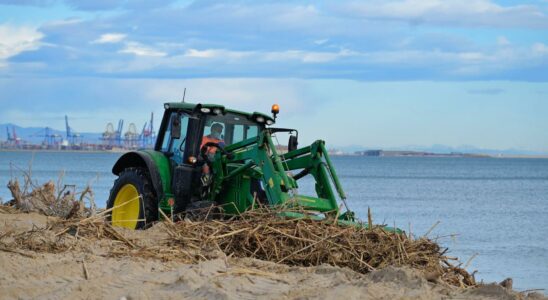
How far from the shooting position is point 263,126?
13898 millimetres

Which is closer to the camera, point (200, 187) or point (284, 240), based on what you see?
point (284, 240)

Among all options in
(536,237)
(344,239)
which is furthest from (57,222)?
(536,237)

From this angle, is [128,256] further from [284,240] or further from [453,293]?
[453,293]

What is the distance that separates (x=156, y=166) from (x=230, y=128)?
1.21 metres

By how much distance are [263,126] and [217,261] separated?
5529mm

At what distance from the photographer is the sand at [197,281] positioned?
24.5 ft

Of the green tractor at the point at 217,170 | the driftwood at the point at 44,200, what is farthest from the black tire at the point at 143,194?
the driftwood at the point at 44,200

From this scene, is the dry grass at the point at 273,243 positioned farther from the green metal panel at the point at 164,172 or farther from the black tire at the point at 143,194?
the black tire at the point at 143,194

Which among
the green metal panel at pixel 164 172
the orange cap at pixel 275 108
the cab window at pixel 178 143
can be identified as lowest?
the green metal panel at pixel 164 172

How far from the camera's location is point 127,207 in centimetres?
1346

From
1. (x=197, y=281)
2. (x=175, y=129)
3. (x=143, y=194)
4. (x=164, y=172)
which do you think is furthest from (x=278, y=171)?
(x=197, y=281)

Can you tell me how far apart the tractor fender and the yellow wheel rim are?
A: 1.20ft

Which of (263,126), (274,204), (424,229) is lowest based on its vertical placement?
(424,229)

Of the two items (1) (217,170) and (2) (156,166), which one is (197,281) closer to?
(1) (217,170)
